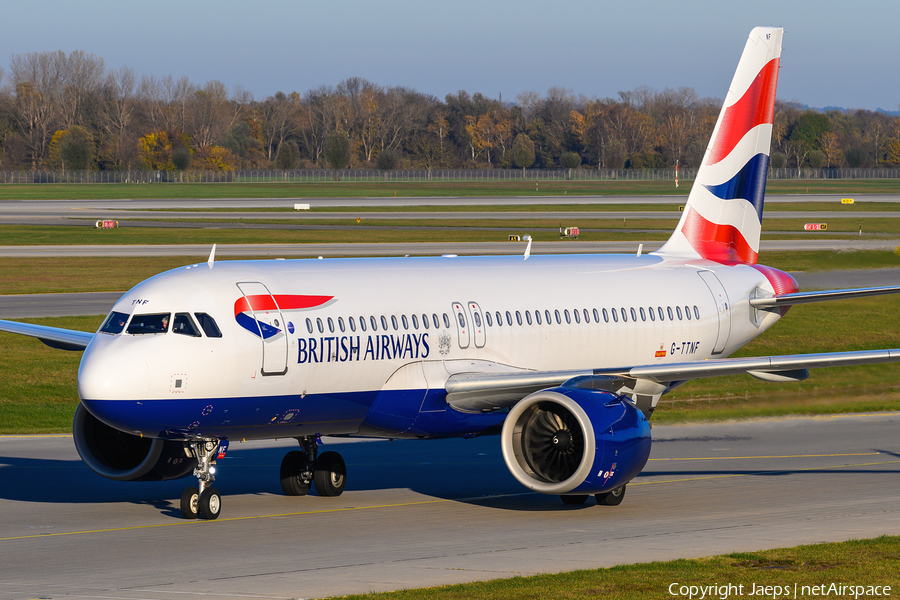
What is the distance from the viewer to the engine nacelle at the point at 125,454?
72.3ft

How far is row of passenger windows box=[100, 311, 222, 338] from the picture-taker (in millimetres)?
19688

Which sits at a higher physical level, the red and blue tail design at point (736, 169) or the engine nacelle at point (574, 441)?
the red and blue tail design at point (736, 169)

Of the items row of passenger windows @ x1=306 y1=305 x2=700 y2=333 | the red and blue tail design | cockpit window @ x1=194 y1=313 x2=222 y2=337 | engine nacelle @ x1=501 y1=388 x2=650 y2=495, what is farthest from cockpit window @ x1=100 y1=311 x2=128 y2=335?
the red and blue tail design

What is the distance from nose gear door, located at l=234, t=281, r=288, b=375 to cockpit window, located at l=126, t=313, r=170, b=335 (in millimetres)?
1185

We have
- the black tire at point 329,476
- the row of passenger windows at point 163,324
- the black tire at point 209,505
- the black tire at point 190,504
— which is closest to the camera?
the row of passenger windows at point 163,324

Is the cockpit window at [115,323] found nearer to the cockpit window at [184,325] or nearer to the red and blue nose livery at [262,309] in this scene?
the cockpit window at [184,325]

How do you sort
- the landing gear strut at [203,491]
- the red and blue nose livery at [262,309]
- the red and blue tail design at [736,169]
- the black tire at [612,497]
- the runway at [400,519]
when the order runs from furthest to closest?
the red and blue tail design at [736,169] < the black tire at [612,497] < the landing gear strut at [203,491] < the red and blue nose livery at [262,309] < the runway at [400,519]

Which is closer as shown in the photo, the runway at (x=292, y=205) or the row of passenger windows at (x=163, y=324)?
the row of passenger windows at (x=163, y=324)

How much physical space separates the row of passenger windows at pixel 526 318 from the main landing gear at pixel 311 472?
306cm

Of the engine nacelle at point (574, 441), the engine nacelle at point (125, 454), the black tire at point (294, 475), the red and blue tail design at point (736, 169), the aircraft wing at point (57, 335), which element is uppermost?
the red and blue tail design at point (736, 169)

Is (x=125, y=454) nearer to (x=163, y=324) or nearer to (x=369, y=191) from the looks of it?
(x=163, y=324)

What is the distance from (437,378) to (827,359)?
23.3 ft

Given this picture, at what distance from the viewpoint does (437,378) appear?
74.6ft

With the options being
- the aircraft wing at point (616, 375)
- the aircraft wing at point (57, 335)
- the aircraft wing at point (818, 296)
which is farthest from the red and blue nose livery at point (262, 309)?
the aircraft wing at point (818, 296)
